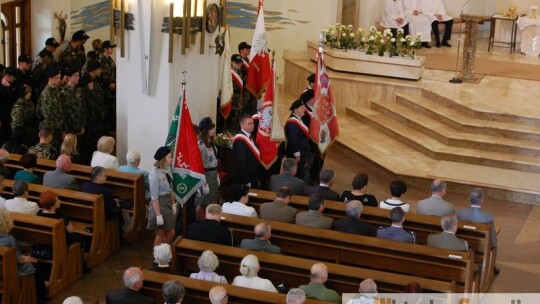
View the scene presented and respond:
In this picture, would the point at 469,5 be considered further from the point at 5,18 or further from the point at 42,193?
the point at 42,193

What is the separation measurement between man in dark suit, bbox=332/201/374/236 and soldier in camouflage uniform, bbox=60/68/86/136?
4.24 meters

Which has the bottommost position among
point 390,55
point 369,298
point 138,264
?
point 138,264

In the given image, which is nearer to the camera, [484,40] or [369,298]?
[369,298]

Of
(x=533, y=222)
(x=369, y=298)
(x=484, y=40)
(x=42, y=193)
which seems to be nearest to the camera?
(x=369, y=298)

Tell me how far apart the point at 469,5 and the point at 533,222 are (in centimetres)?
471

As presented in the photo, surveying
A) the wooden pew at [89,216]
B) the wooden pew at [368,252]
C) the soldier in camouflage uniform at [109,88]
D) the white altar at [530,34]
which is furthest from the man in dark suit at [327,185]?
the white altar at [530,34]

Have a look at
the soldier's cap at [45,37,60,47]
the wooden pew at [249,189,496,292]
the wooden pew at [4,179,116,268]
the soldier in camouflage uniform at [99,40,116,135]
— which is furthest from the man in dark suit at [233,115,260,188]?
the soldier's cap at [45,37,60,47]

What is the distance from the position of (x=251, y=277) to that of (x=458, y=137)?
6667 mm

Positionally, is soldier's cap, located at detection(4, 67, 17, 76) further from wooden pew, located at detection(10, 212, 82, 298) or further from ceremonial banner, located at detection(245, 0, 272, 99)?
wooden pew, located at detection(10, 212, 82, 298)

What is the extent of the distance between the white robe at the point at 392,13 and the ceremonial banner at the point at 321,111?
6.53m

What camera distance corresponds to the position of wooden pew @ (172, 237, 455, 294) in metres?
7.78

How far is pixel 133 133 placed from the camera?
37.8 feet

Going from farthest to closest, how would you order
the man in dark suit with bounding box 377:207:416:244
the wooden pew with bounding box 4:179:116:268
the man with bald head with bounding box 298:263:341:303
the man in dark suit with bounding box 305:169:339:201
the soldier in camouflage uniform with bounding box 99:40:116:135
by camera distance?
the soldier in camouflage uniform with bounding box 99:40:116:135 < the man in dark suit with bounding box 305:169:339:201 < the wooden pew with bounding box 4:179:116:268 < the man in dark suit with bounding box 377:207:416:244 < the man with bald head with bounding box 298:263:341:303

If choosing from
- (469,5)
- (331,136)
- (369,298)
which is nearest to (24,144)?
(331,136)
